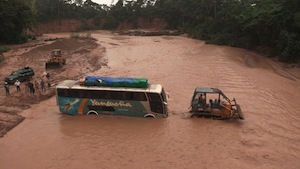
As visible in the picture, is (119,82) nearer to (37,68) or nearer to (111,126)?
(111,126)

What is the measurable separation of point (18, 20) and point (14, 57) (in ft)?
59.1

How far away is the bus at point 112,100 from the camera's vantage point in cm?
1788

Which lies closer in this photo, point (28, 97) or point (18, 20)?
point (28, 97)

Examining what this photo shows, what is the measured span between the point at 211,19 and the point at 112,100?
46.5 m

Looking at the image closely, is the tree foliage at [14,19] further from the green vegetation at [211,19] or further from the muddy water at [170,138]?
the muddy water at [170,138]

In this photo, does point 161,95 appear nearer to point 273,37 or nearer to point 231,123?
point 231,123

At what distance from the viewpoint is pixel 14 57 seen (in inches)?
1505

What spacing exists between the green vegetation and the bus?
25589 millimetres

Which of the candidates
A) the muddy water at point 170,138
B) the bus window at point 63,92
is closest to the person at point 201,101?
the muddy water at point 170,138

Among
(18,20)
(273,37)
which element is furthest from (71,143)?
(18,20)

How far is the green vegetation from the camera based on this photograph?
38306 millimetres

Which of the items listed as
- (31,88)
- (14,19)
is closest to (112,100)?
(31,88)

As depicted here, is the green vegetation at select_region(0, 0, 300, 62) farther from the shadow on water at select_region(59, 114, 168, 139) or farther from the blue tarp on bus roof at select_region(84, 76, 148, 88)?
the shadow on water at select_region(59, 114, 168, 139)

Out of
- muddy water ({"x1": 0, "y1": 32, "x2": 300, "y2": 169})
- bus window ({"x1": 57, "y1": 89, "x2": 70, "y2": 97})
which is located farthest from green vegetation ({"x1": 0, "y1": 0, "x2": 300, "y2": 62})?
bus window ({"x1": 57, "y1": 89, "x2": 70, "y2": 97})
